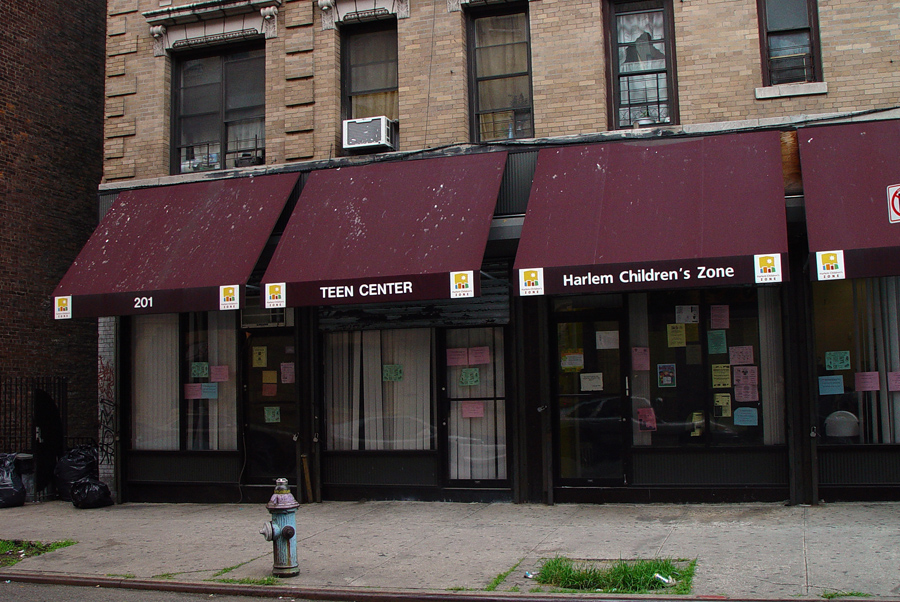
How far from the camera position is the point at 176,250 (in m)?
11.5

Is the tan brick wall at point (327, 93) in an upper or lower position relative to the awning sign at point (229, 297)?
upper

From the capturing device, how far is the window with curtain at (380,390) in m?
11.7

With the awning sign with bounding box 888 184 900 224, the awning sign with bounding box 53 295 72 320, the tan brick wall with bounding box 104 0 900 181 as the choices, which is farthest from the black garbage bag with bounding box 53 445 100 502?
the awning sign with bounding box 888 184 900 224

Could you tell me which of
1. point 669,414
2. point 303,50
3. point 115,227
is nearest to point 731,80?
point 669,414

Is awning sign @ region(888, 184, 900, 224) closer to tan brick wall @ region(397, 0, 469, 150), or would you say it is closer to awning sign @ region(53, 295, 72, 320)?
tan brick wall @ region(397, 0, 469, 150)

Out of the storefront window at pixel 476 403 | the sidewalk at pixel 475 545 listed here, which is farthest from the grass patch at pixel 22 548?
the storefront window at pixel 476 403

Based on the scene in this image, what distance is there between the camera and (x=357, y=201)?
11.2m

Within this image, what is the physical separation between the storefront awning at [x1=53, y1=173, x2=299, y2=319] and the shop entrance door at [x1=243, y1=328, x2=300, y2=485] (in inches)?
63.7

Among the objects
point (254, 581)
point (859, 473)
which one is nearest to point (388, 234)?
point (254, 581)

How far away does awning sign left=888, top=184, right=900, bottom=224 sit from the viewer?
881 centimetres

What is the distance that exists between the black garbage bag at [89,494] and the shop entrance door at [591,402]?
6.62 meters

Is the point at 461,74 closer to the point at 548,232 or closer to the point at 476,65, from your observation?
the point at 476,65

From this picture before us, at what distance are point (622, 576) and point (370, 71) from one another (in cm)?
830

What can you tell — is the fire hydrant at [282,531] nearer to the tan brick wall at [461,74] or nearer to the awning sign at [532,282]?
the awning sign at [532,282]
